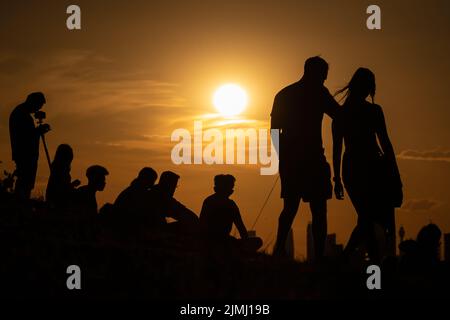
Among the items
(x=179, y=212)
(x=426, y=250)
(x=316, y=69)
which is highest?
(x=316, y=69)

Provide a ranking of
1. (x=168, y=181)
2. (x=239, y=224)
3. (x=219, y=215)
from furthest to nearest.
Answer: (x=168, y=181) → (x=239, y=224) → (x=219, y=215)

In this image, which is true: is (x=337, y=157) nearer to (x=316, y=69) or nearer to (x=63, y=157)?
(x=316, y=69)


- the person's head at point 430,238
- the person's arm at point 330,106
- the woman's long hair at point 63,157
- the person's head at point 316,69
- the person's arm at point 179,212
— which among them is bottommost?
the person's head at point 430,238

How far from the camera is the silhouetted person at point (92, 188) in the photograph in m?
13.3

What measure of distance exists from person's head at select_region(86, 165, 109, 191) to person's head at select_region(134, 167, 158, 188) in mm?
507

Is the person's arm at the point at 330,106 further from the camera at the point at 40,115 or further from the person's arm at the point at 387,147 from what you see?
the camera at the point at 40,115

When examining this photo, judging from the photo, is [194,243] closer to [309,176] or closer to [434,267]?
[309,176]

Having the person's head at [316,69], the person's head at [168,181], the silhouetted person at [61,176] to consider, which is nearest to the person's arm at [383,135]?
the person's head at [316,69]

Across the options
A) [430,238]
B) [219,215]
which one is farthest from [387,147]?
[219,215]

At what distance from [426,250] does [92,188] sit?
4.69 metres

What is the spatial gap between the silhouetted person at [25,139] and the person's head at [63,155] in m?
0.54

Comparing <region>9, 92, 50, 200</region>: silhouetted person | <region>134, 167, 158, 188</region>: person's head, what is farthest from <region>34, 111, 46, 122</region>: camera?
<region>134, 167, 158, 188</region>: person's head

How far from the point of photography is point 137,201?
12938 mm

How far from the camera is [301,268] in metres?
10.9
